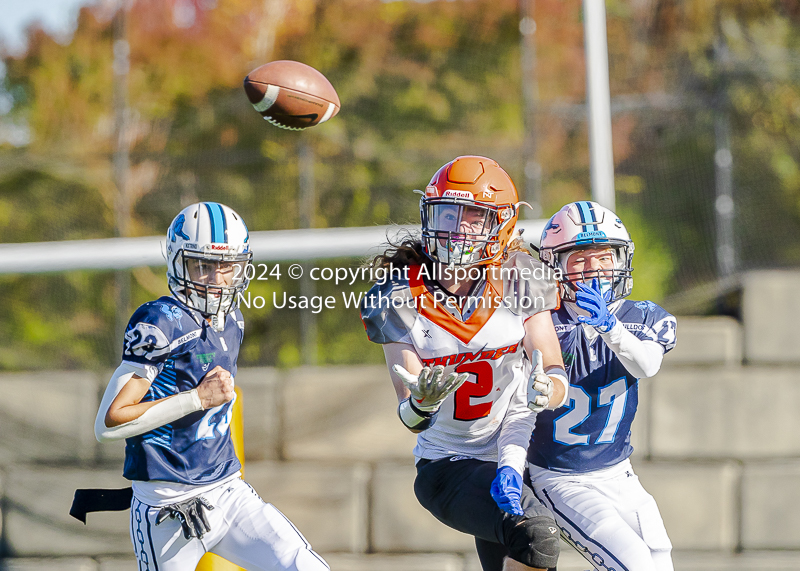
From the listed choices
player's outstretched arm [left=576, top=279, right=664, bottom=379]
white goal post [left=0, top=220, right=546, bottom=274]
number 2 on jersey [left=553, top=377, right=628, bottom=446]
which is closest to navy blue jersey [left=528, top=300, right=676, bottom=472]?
number 2 on jersey [left=553, top=377, right=628, bottom=446]

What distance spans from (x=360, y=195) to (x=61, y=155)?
123 inches

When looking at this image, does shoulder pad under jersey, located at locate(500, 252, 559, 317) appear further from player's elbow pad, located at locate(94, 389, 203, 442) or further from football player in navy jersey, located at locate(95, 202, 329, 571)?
player's elbow pad, located at locate(94, 389, 203, 442)

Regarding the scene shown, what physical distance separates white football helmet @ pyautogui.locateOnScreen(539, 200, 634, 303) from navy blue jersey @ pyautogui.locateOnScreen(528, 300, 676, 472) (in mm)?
157

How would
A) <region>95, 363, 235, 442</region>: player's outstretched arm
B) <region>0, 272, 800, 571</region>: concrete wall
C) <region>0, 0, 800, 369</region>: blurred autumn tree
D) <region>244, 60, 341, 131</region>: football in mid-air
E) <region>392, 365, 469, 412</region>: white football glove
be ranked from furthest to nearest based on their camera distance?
1. <region>0, 0, 800, 369</region>: blurred autumn tree
2. <region>0, 272, 800, 571</region>: concrete wall
3. <region>244, 60, 341, 131</region>: football in mid-air
4. <region>95, 363, 235, 442</region>: player's outstretched arm
5. <region>392, 365, 469, 412</region>: white football glove

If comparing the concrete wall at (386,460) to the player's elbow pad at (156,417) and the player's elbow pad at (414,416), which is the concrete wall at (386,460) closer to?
the player's elbow pad at (156,417)

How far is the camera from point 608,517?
3.03 m

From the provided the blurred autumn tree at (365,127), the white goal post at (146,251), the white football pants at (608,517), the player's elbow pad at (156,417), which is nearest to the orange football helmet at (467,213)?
the white football pants at (608,517)

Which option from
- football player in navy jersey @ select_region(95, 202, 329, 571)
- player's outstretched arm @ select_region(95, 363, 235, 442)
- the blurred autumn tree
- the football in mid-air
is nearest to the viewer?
player's outstretched arm @ select_region(95, 363, 235, 442)

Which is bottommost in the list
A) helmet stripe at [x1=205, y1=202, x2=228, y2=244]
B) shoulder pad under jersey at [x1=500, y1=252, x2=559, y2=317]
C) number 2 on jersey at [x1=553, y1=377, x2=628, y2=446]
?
number 2 on jersey at [x1=553, y1=377, x2=628, y2=446]

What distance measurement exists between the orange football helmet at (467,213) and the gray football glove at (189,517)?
138cm

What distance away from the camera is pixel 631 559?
2939 mm

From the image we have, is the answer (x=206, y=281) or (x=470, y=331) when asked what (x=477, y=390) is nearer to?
(x=470, y=331)

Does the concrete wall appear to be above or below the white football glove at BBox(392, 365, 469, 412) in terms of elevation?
below

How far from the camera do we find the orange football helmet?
3.15 m
